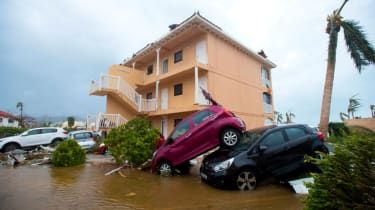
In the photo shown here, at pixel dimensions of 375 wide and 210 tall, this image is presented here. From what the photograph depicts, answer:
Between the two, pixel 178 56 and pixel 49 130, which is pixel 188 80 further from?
pixel 49 130

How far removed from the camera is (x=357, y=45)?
546 inches

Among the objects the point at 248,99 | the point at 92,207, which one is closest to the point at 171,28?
the point at 248,99

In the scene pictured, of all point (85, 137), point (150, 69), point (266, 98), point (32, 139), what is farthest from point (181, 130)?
point (266, 98)

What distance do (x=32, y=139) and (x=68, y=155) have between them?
25.0 feet

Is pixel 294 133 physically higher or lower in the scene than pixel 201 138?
higher

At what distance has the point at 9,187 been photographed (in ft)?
22.2

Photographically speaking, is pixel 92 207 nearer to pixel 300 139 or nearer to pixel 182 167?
pixel 182 167

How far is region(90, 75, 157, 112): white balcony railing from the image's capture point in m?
16.9

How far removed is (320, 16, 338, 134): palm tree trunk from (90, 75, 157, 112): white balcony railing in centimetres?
1126

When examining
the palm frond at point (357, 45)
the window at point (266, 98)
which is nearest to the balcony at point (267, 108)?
the window at point (266, 98)

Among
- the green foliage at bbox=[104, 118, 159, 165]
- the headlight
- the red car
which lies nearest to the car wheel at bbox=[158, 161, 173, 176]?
the red car

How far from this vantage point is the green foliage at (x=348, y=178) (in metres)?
2.52

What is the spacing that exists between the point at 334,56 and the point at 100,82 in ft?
50.6

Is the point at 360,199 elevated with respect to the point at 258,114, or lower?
lower
